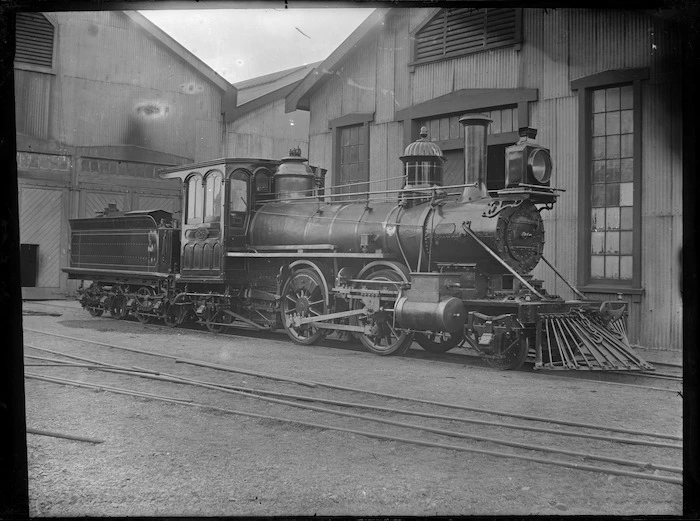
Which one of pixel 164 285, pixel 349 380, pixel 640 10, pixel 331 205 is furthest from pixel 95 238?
pixel 640 10

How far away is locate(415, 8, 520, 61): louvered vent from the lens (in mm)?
10734

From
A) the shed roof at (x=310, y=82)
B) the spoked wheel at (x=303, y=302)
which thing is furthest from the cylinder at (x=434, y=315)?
the shed roof at (x=310, y=82)

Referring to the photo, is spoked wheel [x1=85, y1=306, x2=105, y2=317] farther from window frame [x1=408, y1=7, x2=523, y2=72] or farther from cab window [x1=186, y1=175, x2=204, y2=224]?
window frame [x1=408, y1=7, x2=523, y2=72]

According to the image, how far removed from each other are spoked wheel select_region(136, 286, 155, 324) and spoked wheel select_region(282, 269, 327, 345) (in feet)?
12.1

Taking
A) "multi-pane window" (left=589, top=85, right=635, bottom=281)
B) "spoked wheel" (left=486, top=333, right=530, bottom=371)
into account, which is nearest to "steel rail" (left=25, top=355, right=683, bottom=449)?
A: "spoked wheel" (left=486, top=333, right=530, bottom=371)

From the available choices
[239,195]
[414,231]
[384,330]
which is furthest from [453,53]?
[384,330]

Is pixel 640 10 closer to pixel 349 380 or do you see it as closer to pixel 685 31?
pixel 685 31

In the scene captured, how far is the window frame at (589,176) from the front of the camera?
32.2 feet

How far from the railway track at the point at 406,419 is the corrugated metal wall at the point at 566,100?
419cm

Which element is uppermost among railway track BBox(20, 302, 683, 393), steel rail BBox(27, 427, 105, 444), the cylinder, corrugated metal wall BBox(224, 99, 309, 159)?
corrugated metal wall BBox(224, 99, 309, 159)

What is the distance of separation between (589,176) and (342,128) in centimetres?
560

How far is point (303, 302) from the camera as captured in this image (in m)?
10.4

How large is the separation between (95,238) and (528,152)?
10.1 meters

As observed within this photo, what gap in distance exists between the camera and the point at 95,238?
555 inches
